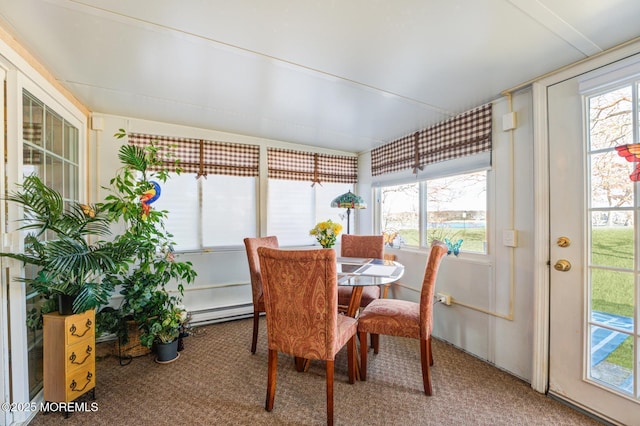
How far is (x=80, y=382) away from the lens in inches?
67.5

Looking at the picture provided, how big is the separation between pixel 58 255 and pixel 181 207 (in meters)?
1.56

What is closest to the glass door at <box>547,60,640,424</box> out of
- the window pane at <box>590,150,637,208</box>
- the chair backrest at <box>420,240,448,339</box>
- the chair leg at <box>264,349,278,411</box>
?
the window pane at <box>590,150,637,208</box>

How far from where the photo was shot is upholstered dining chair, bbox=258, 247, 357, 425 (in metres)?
1.57

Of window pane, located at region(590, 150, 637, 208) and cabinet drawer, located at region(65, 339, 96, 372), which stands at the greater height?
window pane, located at region(590, 150, 637, 208)

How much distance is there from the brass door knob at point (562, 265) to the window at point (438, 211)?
60 centimetres

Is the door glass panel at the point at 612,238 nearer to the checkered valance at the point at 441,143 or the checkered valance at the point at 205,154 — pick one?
the checkered valance at the point at 441,143

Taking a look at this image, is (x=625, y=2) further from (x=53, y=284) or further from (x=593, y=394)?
(x=53, y=284)

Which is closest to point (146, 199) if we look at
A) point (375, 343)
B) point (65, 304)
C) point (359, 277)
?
point (65, 304)

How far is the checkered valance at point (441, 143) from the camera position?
7.90 feet

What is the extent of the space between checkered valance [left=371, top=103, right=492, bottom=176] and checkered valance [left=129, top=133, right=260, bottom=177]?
5.69ft

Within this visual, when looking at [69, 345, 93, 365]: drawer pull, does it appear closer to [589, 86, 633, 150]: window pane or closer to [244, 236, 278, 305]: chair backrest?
[244, 236, 278, 305]: chair backrest

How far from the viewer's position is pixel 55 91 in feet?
6.59

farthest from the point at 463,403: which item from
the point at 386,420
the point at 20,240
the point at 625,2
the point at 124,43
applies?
the point at 124,43

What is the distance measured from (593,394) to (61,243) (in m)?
3.38
